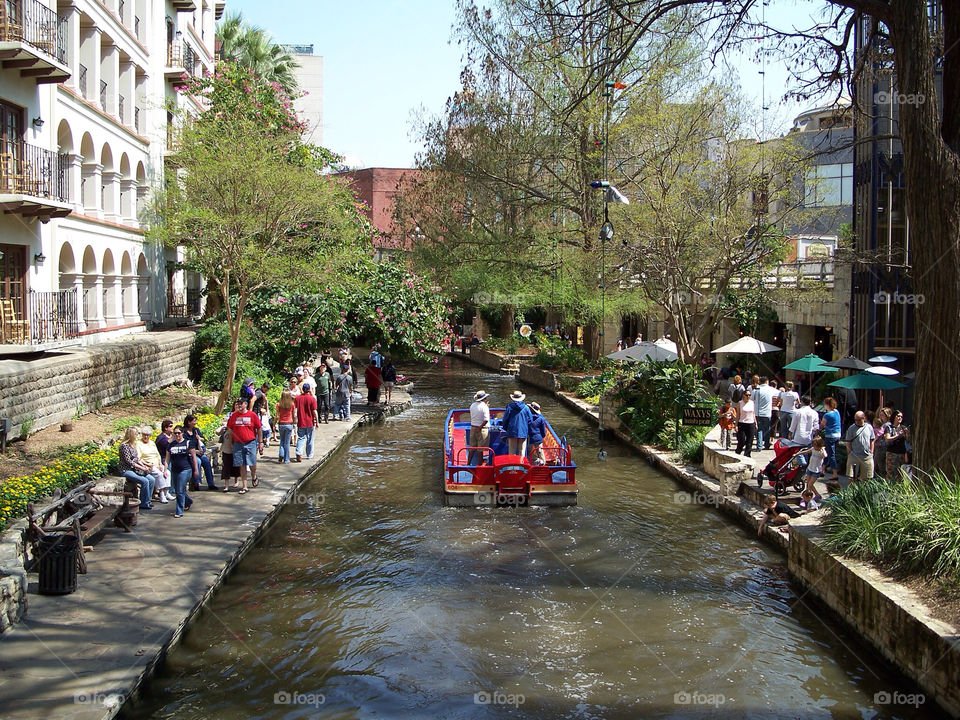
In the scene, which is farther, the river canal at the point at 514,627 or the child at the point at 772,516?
the child at the point at 772,516

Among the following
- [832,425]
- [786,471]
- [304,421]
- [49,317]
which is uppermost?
[49,317]

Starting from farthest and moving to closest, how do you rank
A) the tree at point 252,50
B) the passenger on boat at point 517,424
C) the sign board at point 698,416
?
the tree at point 252,50, the sign board at point 698,416, the passenger on boat at point 517,424

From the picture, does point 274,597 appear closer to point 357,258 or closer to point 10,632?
point 10,632

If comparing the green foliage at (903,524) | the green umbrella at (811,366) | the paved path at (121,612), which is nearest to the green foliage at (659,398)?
the green umbrella at (811,366)

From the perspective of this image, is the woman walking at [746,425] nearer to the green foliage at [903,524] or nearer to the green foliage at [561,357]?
the green foliage at [903,524]

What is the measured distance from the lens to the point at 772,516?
46.0 ft

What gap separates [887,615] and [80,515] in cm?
943

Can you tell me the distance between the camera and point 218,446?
56.7 feet

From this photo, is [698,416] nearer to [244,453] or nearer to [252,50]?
[244,453]

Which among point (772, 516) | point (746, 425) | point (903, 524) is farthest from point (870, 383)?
point (903, 524)

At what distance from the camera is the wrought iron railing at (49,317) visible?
763 inches

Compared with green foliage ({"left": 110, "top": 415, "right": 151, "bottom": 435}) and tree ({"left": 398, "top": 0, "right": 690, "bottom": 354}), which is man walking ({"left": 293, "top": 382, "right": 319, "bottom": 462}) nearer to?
green foliage ({"left": 110, "top": 415, "right": 151, "bottom": 435})

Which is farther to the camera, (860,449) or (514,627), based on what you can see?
(860,449)

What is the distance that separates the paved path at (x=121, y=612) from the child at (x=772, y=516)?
7.98 metres
